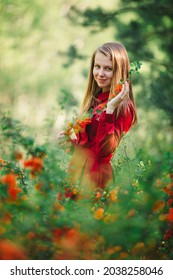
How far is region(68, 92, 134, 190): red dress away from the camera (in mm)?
2406

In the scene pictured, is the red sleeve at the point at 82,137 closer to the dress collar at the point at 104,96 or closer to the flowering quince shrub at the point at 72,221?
the dress collar at the point at 104,96

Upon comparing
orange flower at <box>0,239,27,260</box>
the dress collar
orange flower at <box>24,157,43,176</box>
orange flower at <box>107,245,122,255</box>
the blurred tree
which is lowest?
orange flower at <box>0,239,27,260</box>

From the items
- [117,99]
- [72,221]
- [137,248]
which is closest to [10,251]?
[72,221]

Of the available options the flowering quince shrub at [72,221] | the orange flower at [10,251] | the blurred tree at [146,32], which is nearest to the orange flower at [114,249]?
the flowering quince shrub at [72,221]

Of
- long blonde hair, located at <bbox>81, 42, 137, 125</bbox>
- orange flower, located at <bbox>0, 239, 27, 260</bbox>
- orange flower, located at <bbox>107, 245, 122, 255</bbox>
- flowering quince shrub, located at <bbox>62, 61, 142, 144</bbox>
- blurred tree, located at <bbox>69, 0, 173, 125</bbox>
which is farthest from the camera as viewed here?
blurred tree, located at <bbox>69, 0, 173, 125</bbox>

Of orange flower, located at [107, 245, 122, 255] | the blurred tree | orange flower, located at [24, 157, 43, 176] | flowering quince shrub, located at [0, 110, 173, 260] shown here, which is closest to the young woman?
flowering quince shrub, located at [0, 110, 173, 260]

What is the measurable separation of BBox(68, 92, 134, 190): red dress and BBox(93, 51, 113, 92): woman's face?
0.55ft

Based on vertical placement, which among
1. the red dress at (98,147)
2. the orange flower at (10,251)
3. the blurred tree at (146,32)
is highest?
the blurred tree at (146,32)

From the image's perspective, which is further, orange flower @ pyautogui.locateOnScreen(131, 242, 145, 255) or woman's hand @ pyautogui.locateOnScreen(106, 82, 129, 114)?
woman's hand @ pyautogui.locateOnScreen(106, 82, 129, 114)

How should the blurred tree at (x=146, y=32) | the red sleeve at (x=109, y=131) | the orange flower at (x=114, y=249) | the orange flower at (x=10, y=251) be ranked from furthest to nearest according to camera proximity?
the blurred tree at (x=146, y=32) < the red sleeve at (x=109, y=131) < the orange flower at (x=114, y=249) < the orange flower at (x=10, y=251)

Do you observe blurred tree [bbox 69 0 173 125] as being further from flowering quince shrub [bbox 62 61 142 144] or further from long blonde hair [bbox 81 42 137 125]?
flowering quince shrub [bbox 62 61 142 144]

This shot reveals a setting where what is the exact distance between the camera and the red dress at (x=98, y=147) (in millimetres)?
2406

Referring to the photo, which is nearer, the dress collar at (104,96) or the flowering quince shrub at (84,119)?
the flowering quince shrub at (84,119)

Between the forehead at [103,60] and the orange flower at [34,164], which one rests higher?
the forehead at [103,60]
